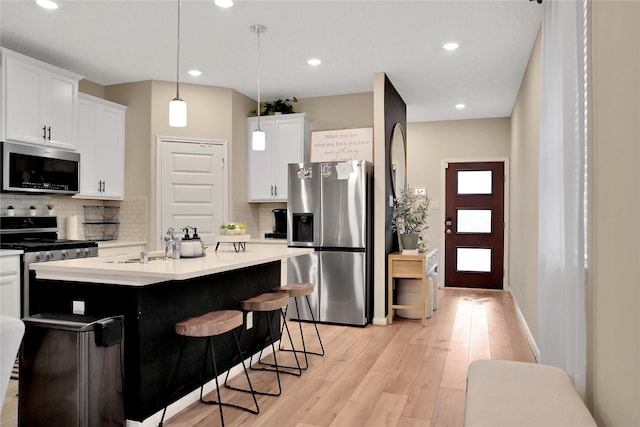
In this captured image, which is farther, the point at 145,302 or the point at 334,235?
the point at 334,235

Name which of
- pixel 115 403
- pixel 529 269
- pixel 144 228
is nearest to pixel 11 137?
pixel 144 228

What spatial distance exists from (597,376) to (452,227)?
5827 mm

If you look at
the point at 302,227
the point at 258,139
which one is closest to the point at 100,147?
the point at 258,139

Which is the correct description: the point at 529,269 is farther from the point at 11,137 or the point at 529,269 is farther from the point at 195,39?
the point at 11,137

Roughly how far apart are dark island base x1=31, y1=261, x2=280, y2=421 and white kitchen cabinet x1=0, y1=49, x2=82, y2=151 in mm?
2089

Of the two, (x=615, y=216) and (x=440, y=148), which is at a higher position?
(x=440, y=148)

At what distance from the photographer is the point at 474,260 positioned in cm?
749

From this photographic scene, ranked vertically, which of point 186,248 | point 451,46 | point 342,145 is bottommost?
point 186,248

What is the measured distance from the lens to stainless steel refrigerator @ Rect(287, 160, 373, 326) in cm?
496

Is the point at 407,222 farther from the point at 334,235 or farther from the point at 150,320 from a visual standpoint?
the point at 150,320

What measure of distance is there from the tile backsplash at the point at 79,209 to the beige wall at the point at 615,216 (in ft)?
15.5

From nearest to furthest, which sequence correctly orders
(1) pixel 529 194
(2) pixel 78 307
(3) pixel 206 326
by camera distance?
(3) pixel 206 326
(2) pixel 78 307
(1) pixel 529 194

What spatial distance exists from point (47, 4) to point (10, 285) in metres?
2.25

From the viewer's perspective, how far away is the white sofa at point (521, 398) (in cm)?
153
